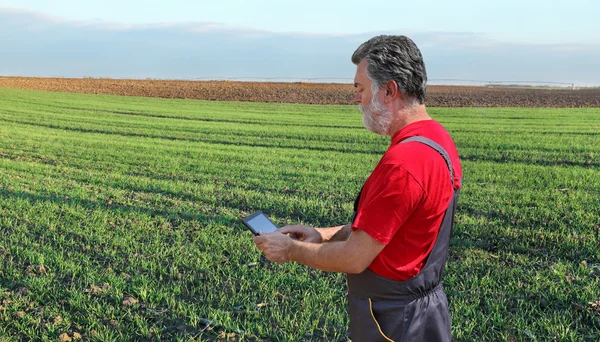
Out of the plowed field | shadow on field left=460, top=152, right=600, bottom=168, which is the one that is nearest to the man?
shadow on field left=460, top=152, right=600, bottom=168

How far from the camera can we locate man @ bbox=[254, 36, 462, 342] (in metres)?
1.97

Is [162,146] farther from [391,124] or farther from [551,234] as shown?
[391,124]

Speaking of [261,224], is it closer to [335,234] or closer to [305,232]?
[305,232]

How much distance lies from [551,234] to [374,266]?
18.8ft

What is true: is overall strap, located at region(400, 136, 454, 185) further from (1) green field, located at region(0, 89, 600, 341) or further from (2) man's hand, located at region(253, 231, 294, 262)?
(1) green field, located at region(0, 89, 600, 341)

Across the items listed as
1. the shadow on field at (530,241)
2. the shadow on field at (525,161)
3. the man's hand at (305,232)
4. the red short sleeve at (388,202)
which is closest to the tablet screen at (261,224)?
the man's hand at (305,232)

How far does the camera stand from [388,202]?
1944 mm

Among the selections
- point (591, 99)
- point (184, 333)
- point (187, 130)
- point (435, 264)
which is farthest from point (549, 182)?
point (591, 99)

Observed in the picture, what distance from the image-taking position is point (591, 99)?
1641 inches

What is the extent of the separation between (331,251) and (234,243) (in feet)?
14.8

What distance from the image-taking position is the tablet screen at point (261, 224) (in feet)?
8.95

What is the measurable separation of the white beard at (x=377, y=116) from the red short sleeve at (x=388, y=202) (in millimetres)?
334

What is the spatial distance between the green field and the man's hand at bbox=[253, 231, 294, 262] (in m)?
2.12

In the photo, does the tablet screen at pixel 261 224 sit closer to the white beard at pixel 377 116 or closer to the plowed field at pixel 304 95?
the white beard at pixel 377 116
